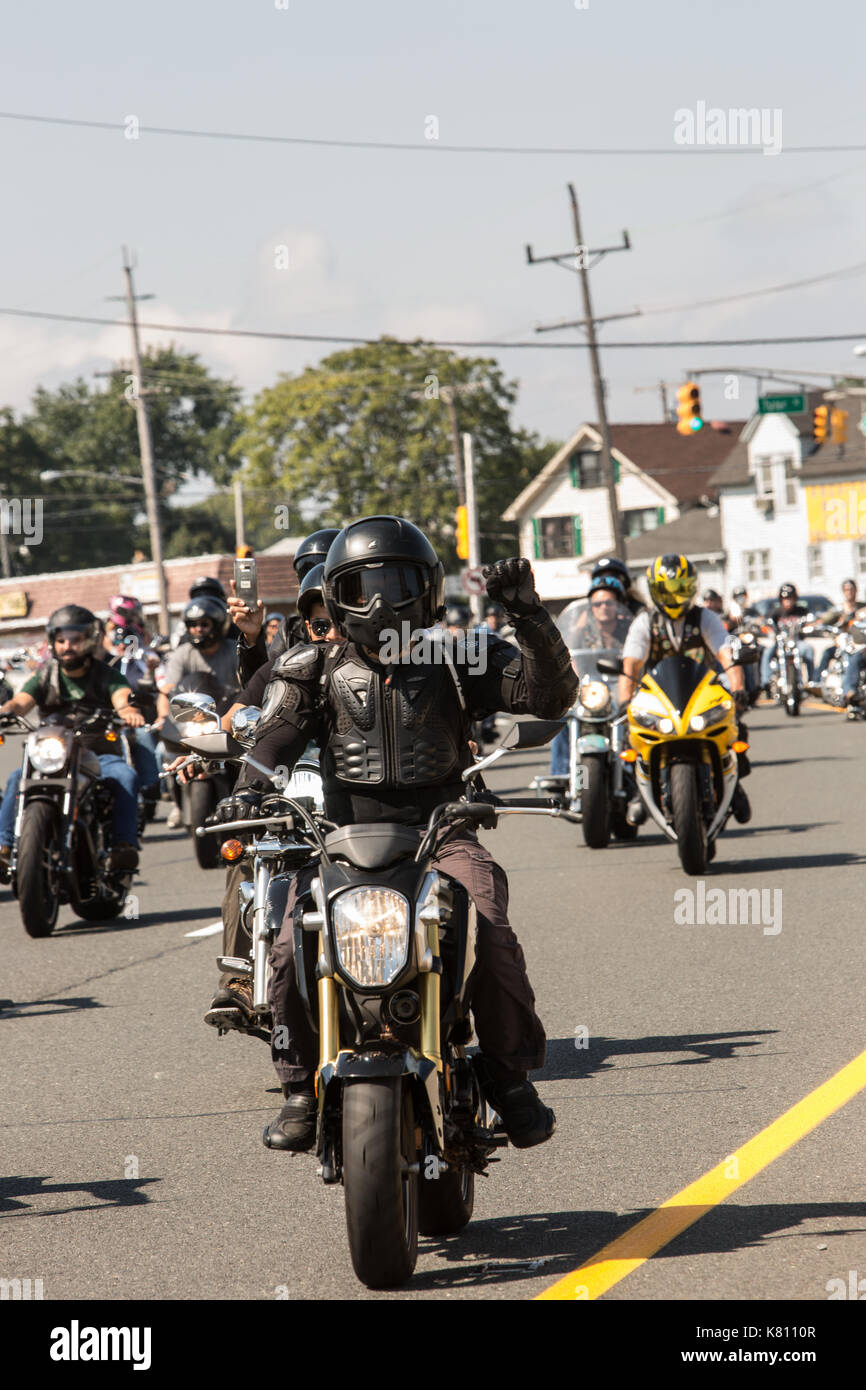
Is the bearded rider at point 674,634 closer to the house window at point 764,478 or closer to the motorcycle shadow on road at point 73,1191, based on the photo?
the motorcycle shadow on road at point 73,1191

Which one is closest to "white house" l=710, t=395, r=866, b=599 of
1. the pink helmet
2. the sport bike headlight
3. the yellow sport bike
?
the pink helmet

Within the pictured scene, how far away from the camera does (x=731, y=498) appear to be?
7469cm

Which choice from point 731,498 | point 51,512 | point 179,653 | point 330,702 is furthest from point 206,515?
point 330,702

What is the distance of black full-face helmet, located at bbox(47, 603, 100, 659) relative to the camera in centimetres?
1189

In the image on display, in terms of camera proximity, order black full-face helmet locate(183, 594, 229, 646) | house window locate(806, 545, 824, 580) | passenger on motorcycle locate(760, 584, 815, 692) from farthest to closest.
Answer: house window locate(806, 545, 824, 580)
passenger on motorcycle locate(760, 584, 815, 692)
black full-face helmet locate(183, 594, 229, 646)

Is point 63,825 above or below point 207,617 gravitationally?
below

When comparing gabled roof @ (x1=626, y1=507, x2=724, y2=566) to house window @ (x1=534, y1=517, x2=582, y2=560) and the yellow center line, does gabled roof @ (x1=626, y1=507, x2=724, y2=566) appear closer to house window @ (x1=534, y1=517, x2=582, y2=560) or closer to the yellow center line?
house window @ (x1=534, y1=517, x2=582, y2=560)

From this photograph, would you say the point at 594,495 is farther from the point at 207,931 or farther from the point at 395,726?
the point at 395,726

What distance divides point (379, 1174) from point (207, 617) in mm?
9943

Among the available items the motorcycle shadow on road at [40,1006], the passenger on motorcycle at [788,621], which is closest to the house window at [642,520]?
the passenger on motorcycle at [788,621]

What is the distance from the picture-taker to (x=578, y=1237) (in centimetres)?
511

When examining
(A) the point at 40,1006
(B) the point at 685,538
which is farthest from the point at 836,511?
(A) the point at 40,1006

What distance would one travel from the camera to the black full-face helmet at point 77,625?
11891mm

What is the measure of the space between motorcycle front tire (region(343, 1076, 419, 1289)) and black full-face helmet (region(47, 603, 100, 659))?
24.8 ft
